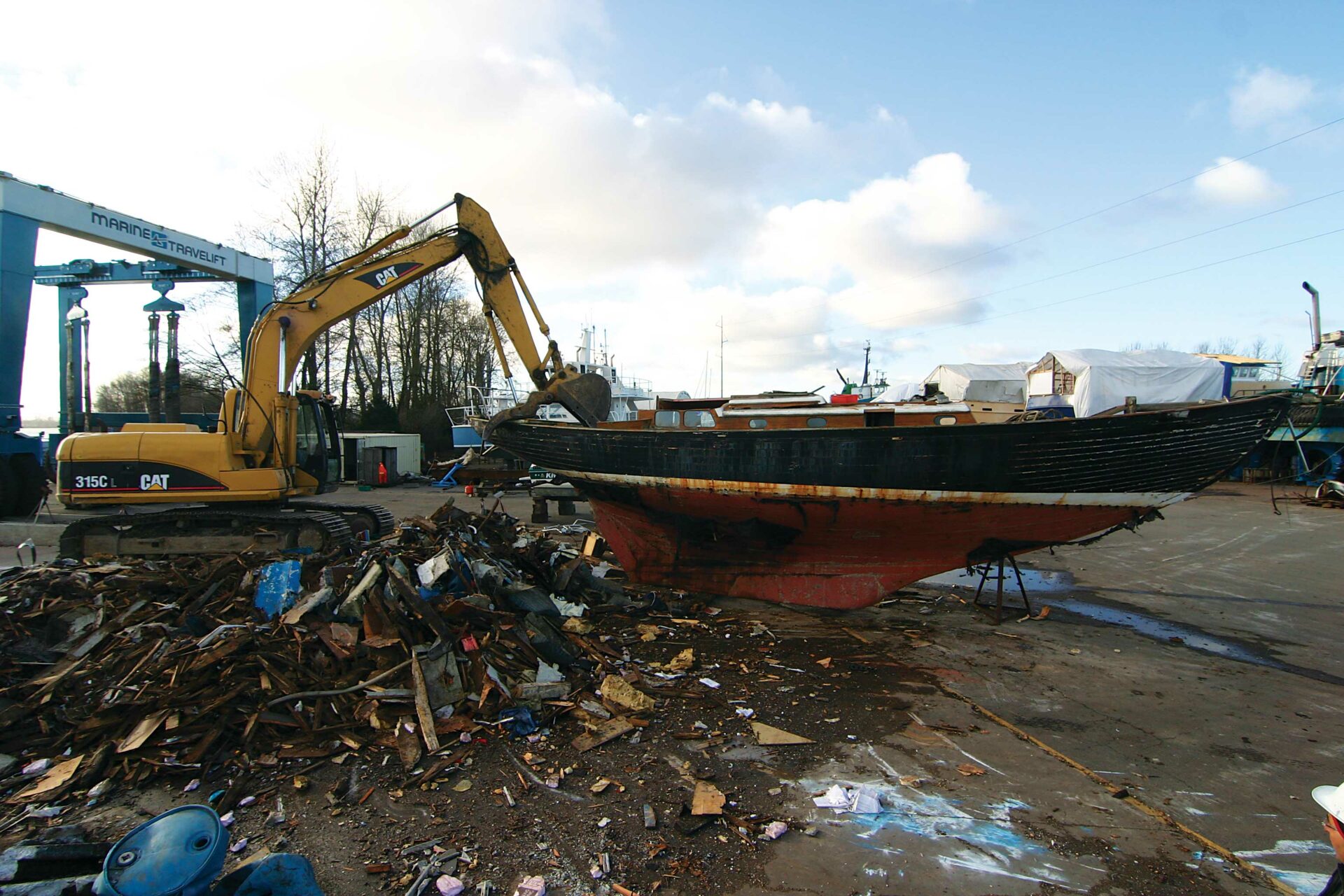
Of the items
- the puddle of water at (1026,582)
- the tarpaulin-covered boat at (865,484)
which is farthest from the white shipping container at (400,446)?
the puddle of water at (1026,582)

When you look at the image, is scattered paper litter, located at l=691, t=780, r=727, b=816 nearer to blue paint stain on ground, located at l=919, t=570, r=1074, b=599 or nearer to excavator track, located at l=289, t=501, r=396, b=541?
blue paint stain on ground, located at l=919, t=570, r=1074, b=599

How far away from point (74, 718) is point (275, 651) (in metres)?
1.10

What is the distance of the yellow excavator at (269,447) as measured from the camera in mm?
6949

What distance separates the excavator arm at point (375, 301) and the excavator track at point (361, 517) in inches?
31.5

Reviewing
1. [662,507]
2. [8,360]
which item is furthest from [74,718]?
[8,360]

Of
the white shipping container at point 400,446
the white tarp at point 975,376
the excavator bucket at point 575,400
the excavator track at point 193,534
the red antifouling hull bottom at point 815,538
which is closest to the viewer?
the red antifouling hull bottom at point 815,538

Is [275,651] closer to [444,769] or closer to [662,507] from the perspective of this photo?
[444,769]

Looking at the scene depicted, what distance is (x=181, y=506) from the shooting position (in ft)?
24.8

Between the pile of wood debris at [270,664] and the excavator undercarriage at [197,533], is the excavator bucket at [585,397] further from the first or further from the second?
the excavator undercarriage at [197,533]

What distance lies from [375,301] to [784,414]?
509 cm

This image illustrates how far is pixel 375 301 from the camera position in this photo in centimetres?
748

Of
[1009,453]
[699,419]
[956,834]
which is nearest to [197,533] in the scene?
[699,419]

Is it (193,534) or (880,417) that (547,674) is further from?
(193,534)

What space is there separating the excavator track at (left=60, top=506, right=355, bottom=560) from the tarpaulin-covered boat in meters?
3.03
